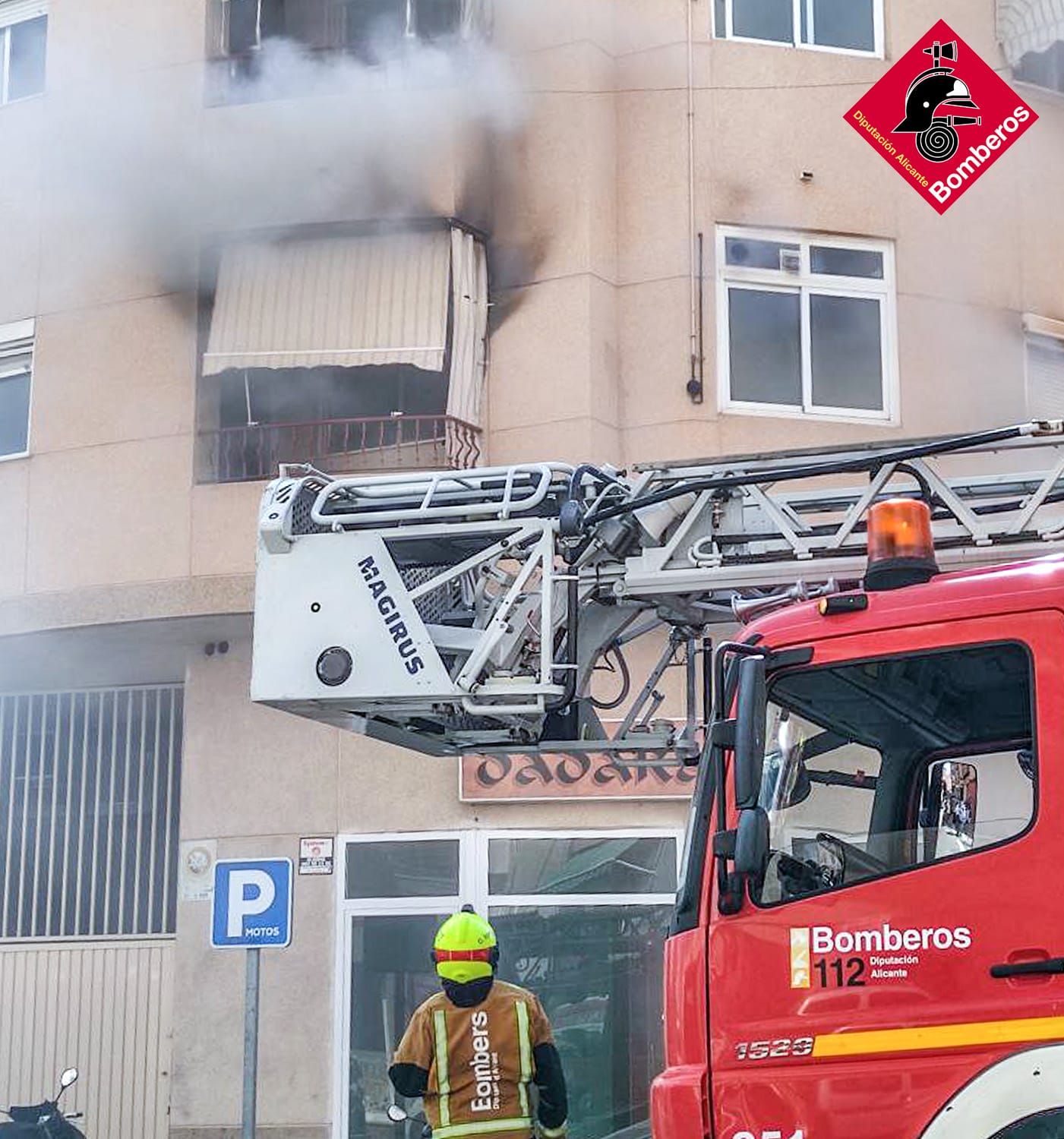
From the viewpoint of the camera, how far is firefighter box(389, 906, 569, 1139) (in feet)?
21.2

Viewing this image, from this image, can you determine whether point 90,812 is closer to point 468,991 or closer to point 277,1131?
point 277,1131

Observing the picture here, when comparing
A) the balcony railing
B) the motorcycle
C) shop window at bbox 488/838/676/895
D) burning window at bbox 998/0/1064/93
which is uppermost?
burning window at bbox 998/0/1064/93

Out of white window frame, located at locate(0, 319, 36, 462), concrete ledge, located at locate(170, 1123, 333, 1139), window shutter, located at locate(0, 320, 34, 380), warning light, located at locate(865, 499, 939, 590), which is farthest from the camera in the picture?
window shutter, located at locate(0, 320, 34, 380)

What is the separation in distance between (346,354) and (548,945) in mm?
3986

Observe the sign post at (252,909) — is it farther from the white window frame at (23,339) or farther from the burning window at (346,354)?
the white window frame at (23,339)

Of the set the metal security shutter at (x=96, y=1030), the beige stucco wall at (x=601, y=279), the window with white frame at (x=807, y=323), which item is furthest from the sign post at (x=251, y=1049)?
the window with white frame at (x=807, y=323)

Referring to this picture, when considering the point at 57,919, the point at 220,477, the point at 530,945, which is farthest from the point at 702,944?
the point at 57,919

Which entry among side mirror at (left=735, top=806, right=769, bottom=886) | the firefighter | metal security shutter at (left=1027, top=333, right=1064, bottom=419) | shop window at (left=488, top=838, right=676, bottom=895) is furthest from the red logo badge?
side mirror at (left=735, top=806, right=769, bottom=886)

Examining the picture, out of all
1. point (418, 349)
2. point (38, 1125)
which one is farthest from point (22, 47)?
point (38, 1125)

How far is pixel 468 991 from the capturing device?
6.53 meters

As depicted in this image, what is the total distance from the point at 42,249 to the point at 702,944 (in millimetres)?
9682

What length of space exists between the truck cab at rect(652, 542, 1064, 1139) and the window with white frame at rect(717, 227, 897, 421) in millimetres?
6976

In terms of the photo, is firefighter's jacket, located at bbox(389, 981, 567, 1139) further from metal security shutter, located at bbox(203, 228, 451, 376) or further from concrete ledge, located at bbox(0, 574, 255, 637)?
metal security shutter, located at bbox(203, 228, 451, 376)

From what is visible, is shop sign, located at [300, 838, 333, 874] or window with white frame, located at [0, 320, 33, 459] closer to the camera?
shop sign, located at [300, 838, 333, 874]
